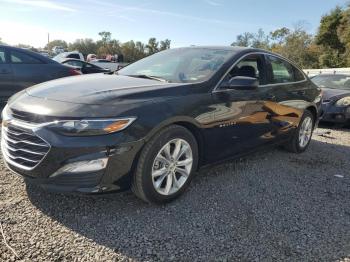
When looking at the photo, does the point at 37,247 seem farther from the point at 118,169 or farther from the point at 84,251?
the point at 118,169

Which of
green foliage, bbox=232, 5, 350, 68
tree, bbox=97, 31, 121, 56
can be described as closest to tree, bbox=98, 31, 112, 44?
tree, bbox=97, 31, 121, 56

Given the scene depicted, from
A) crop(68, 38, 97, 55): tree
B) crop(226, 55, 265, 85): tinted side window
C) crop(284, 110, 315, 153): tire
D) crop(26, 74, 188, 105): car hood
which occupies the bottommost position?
crop(68, 38, 97, 55): tree

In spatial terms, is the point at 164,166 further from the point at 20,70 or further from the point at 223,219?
the point at 20,70

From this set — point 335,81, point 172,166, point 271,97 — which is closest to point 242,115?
point 271,97

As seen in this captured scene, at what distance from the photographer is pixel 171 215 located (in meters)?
3.16

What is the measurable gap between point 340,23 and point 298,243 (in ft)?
132

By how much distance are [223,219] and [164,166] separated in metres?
0.71

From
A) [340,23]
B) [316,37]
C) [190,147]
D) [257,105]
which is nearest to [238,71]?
[257,105]

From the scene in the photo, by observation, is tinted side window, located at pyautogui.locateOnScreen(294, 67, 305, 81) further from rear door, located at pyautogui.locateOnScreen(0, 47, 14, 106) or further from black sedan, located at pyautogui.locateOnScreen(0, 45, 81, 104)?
rear door, located at pyautogui.locateOnScreen(0, 47, 14, 106)

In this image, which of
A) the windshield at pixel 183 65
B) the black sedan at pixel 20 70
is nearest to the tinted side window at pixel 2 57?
the black sedan at pixel 20 70

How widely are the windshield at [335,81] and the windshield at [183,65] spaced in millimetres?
6292

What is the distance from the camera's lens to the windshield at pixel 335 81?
9328 mm

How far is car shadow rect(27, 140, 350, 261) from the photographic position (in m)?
2.70

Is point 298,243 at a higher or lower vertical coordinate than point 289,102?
lower
